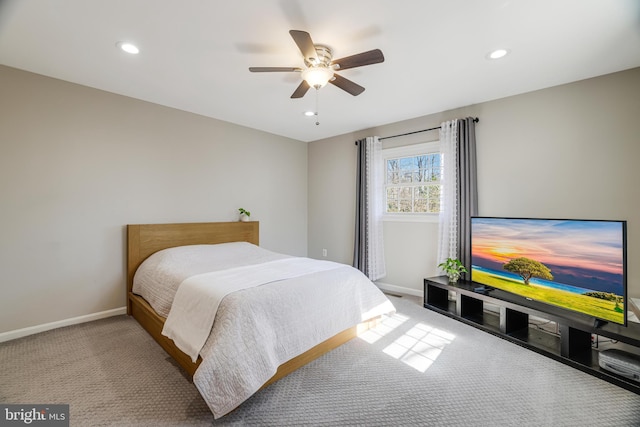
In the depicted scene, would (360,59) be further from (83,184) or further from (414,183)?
(83,184)

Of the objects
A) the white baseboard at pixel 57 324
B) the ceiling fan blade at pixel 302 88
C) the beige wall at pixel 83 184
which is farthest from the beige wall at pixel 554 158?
the white baseboard at pixel 57 324

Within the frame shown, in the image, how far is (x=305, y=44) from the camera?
1758 mm

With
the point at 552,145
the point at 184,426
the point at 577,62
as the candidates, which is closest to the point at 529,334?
the point at 552,145

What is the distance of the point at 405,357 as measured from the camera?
2.28 metres

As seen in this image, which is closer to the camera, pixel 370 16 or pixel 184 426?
pixel 184 426

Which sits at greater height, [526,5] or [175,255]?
[526,5]

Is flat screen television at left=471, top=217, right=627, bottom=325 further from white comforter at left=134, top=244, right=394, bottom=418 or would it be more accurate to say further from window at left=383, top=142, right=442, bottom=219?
white comforter at left=134, top=244, right=394, bottom=418

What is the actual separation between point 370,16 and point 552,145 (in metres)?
2.37

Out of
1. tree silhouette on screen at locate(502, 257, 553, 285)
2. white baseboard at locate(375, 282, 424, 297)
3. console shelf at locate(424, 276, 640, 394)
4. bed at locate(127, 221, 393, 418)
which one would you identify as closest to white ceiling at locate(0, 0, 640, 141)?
bed at locate(127, 221, 393, 418)

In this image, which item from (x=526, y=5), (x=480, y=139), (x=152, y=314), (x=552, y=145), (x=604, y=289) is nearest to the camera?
(x=526, y=5)

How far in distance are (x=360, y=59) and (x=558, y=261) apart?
236 centimetres

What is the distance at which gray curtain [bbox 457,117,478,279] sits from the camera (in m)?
3.27

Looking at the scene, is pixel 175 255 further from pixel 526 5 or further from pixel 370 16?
Result: pixel 526 5

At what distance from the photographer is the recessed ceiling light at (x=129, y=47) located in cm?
213
